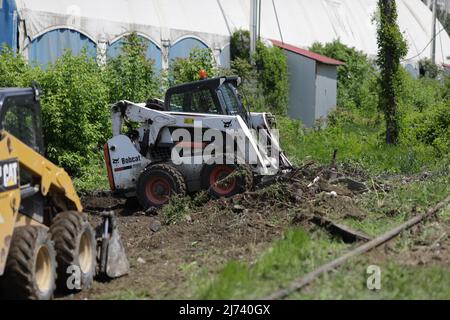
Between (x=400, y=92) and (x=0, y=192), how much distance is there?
17504 millimetres

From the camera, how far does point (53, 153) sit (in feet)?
56.3

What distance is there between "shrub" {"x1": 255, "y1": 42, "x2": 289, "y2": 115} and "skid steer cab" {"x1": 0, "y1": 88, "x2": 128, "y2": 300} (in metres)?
19.3

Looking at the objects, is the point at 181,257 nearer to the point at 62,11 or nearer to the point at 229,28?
the point at 62,11

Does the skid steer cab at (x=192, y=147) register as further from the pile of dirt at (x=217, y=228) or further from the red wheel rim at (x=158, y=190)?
the pile of dirt at (x=217, y=228)

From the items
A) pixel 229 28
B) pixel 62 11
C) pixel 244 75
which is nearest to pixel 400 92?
pixel 244 75

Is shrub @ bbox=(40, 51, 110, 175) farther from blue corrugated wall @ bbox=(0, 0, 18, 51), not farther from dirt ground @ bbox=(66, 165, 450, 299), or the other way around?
dirt ground @ bbox=(66, 165, 450, 299)

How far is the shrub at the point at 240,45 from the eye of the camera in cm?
2809

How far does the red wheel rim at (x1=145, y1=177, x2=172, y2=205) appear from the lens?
13.9 metres

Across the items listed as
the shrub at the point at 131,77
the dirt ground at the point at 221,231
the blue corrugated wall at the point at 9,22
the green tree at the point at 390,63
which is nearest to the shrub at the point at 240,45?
the green tree at the point at 390,63

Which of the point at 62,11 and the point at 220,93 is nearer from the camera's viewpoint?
the point at 220,93

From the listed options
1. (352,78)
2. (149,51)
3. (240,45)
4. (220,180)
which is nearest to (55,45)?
(149,51)

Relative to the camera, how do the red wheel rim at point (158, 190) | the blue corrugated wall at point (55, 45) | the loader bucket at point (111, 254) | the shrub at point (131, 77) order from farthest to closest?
the blue corrugated wall at point (55, 45) → the shrub at point (131, 77) → the red wheel rim at point (158, 190) → the loader bucket at point (111, 254)

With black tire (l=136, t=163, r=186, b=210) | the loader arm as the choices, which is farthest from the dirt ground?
the loader arm

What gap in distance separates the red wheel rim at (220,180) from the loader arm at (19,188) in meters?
4.62
